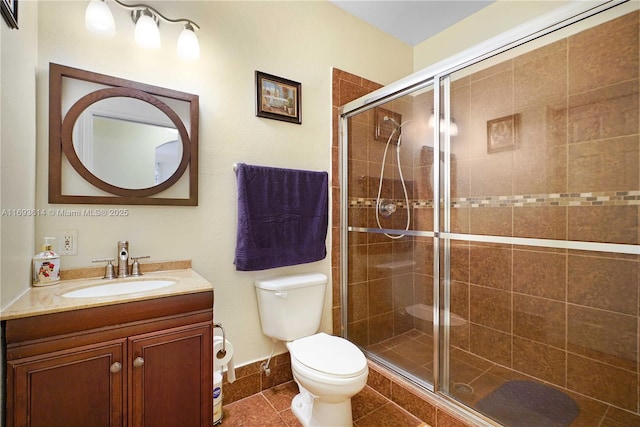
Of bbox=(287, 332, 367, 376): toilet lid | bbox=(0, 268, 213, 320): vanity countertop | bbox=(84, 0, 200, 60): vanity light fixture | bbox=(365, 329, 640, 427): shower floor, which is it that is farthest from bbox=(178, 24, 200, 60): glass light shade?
bbox=(365, 329, 640, 427): shower floor

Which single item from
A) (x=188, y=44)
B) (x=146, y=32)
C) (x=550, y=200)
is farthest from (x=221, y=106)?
(x=550, y=200)

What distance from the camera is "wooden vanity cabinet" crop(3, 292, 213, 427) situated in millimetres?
924

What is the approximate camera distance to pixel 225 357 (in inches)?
61.2

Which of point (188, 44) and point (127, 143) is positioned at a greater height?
point (188, 44)

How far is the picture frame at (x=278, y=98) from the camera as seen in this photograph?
1812 mm

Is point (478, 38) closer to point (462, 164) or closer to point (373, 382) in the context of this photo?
point (462, 164)

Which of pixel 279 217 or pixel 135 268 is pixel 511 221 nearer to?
pixel 279 217

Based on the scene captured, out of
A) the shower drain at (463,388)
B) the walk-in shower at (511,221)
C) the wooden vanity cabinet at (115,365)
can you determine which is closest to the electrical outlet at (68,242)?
the wooden vanity cabinet at (115,365)

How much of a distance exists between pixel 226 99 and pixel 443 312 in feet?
5.77

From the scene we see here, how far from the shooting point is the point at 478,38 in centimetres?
222

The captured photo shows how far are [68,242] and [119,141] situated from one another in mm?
522

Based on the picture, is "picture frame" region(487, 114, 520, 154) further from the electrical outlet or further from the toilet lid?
the electrical outlet

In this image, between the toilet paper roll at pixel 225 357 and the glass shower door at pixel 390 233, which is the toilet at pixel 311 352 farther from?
the glass shower door at pixel 390 233

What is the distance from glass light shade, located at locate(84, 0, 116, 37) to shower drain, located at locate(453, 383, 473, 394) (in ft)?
8.21
